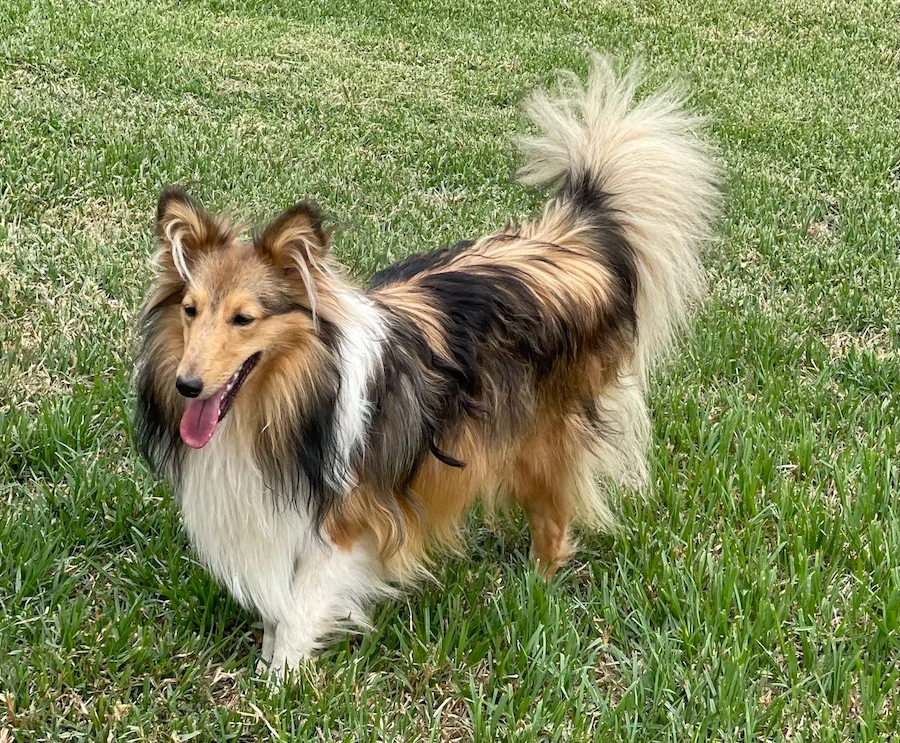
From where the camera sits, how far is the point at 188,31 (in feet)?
32.1

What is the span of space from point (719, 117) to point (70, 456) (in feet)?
24.6

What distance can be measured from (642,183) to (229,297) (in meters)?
1.78

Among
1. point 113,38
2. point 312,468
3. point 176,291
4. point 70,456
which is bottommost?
point 70,456

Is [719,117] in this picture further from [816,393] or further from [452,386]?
[452,386]

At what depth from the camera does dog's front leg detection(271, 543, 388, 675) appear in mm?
2684

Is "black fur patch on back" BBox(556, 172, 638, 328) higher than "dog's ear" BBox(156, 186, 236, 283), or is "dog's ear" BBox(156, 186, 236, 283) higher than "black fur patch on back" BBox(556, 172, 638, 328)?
"dog's ear" BBox(156, 186, 236, 283)

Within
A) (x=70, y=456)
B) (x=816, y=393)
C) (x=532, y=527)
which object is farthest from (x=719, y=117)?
(x=70, y=456)

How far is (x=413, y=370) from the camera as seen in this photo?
8.61ft

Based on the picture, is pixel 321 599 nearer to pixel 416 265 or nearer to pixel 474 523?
pixel 474 523

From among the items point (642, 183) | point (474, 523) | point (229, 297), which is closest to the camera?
point (229, 297)

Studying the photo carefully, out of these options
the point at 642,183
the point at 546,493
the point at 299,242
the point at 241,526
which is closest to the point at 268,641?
the point at 241,526

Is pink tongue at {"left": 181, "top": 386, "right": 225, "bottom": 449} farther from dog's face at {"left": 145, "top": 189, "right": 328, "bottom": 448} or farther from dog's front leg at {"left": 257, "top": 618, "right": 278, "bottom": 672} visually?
dog's front leg at {"left": 257, "top": 618, "right": 278, "bottom": 672}

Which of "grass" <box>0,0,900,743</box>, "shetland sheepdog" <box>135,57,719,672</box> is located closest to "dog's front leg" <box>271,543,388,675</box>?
"shetland sheepdog" <box>135,57,719,672</box>

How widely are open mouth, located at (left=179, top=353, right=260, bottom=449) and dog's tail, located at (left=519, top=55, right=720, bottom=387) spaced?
4.99ft
